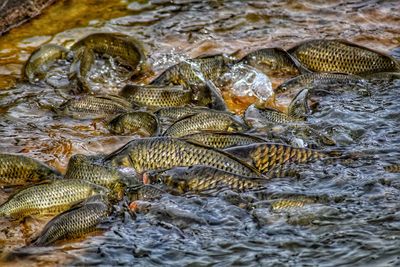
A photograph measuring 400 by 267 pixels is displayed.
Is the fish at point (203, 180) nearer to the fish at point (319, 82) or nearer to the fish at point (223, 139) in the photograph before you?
the fish at point (223, 139)

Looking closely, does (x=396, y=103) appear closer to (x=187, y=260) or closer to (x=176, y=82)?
(x=176, y=82)

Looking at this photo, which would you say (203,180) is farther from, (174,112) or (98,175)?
(174,112)

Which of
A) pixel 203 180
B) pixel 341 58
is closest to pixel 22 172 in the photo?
pixel 203 180

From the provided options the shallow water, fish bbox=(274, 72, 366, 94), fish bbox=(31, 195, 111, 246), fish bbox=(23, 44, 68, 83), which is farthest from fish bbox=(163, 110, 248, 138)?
fish bbox=(23, 44, 68, 83)

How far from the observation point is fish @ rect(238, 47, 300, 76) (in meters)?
9.56

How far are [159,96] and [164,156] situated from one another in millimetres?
1936

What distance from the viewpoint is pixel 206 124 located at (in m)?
7.61

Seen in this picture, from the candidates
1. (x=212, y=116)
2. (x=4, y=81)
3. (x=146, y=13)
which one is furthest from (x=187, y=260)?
(x=146, y=13)

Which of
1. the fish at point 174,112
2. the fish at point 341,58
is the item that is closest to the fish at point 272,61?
the fish at point 341,58

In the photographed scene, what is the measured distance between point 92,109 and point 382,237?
3941mm

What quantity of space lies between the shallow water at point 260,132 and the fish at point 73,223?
0.25 ft

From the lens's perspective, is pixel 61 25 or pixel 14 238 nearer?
pixel 14 238

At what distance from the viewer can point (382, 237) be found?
5559 mm

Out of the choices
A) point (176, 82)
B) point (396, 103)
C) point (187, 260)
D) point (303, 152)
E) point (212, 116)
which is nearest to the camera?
point (187, 260)
